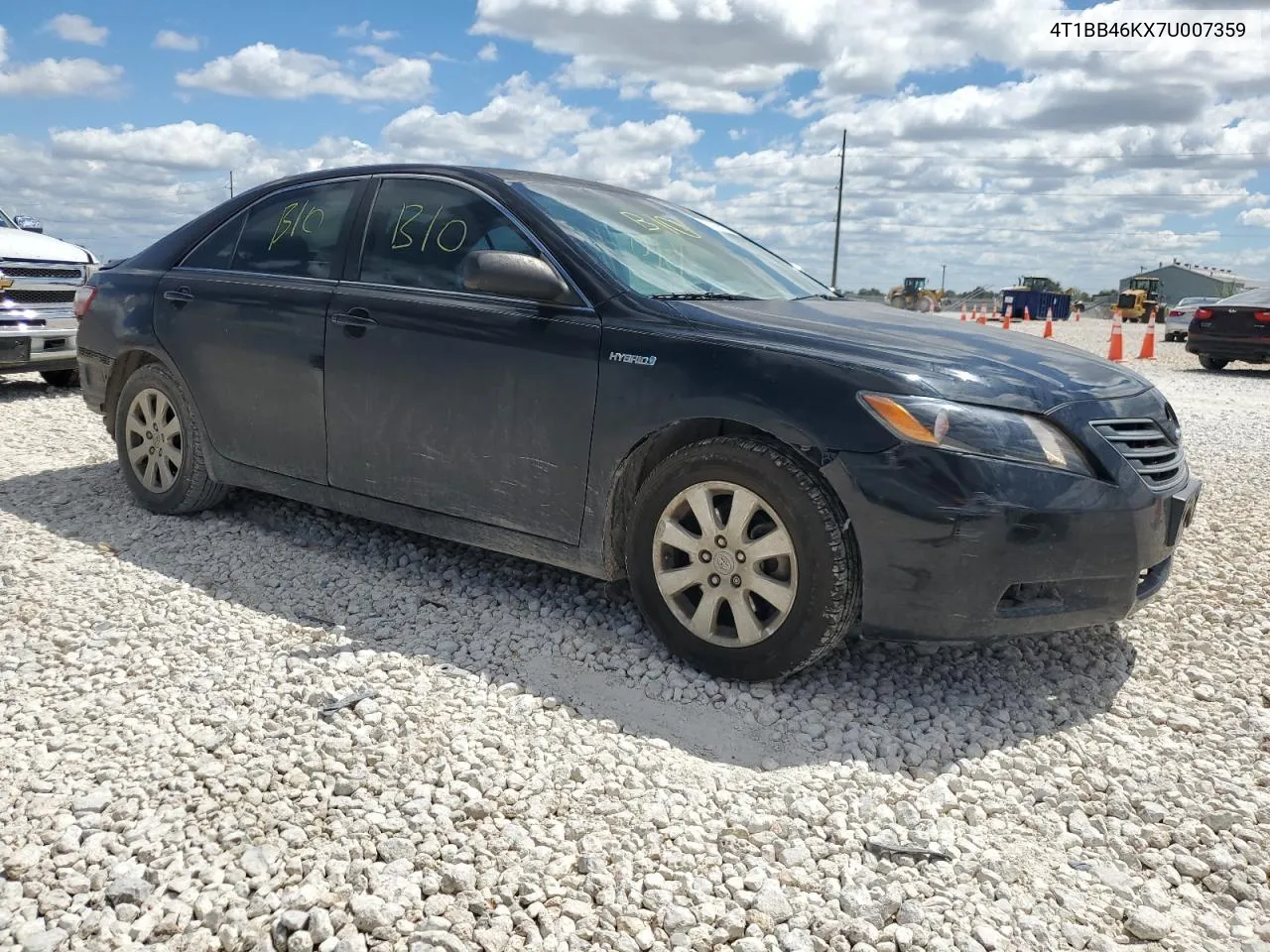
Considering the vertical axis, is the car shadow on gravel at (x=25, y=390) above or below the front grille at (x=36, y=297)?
below

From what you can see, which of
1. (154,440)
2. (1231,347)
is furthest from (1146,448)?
(1231,347)

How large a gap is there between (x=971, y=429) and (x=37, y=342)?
27.3ft

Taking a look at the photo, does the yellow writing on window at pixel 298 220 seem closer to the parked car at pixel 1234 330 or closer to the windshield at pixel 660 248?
the windshield at pixel 660 248

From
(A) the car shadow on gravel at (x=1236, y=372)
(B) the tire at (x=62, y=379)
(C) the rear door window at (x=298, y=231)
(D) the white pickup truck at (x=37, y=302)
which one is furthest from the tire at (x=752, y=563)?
(A) the car shadow on gravel at (x=1236, y=372)

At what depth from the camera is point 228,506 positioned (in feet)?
17.8

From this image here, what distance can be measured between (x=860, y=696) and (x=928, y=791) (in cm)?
61

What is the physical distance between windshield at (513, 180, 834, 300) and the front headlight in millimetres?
1039

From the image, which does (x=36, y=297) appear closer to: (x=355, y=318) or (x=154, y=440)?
(x=154, y=440)

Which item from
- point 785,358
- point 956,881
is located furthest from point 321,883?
point 785,358

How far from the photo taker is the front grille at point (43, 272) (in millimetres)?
8898

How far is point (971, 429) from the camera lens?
3.09 m

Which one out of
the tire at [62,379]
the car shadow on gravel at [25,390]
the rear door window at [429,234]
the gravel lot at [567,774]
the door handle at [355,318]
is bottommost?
the gravel lot at [567,774]

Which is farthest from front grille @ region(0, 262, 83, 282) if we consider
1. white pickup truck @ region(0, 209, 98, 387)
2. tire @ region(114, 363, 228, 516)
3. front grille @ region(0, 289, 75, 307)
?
tire @ region(114, 363, 228, 516)

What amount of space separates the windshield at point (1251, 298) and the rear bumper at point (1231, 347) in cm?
60
